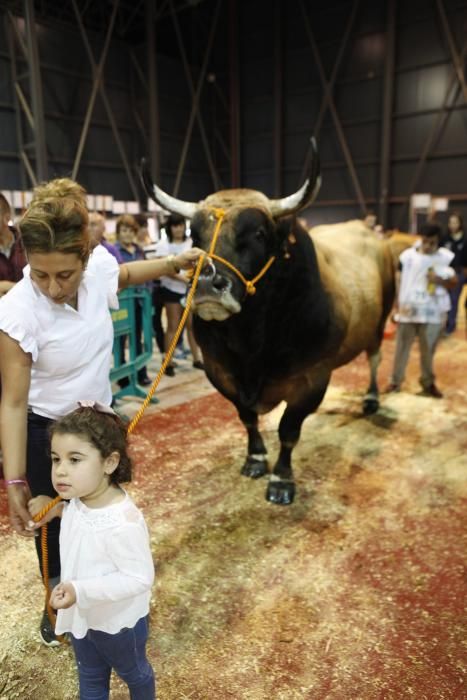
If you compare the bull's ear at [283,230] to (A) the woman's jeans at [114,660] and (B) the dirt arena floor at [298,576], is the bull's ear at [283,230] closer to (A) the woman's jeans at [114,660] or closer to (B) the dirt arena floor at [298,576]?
(B) the dirt arena floor at [298,576]

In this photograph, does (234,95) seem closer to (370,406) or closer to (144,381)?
(144,381)

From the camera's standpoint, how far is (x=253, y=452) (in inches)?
135

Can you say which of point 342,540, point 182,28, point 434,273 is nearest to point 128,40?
point 182,28

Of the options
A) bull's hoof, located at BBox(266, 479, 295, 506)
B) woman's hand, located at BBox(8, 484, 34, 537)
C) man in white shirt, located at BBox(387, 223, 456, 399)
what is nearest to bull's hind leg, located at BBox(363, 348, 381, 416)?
man in white shirt, located at BBox(387, 223, 456, 399)

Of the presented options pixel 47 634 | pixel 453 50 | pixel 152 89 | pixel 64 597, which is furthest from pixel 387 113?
pixel 64 597

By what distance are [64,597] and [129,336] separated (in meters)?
3.67

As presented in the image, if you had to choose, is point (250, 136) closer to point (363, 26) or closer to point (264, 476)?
point (363, 26)

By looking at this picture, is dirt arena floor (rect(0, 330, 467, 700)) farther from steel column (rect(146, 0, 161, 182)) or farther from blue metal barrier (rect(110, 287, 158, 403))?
steel column (rect(146, 0, 161, 182))

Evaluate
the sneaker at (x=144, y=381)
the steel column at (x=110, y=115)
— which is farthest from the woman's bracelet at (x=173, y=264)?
the steel column at (x=110, y=115)

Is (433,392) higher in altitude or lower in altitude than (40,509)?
lower

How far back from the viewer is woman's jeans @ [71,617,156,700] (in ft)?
4.42

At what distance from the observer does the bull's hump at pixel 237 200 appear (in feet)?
8.69

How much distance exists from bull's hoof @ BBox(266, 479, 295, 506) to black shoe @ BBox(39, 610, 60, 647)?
4.71ft

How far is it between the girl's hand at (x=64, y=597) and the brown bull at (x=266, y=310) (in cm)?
144
